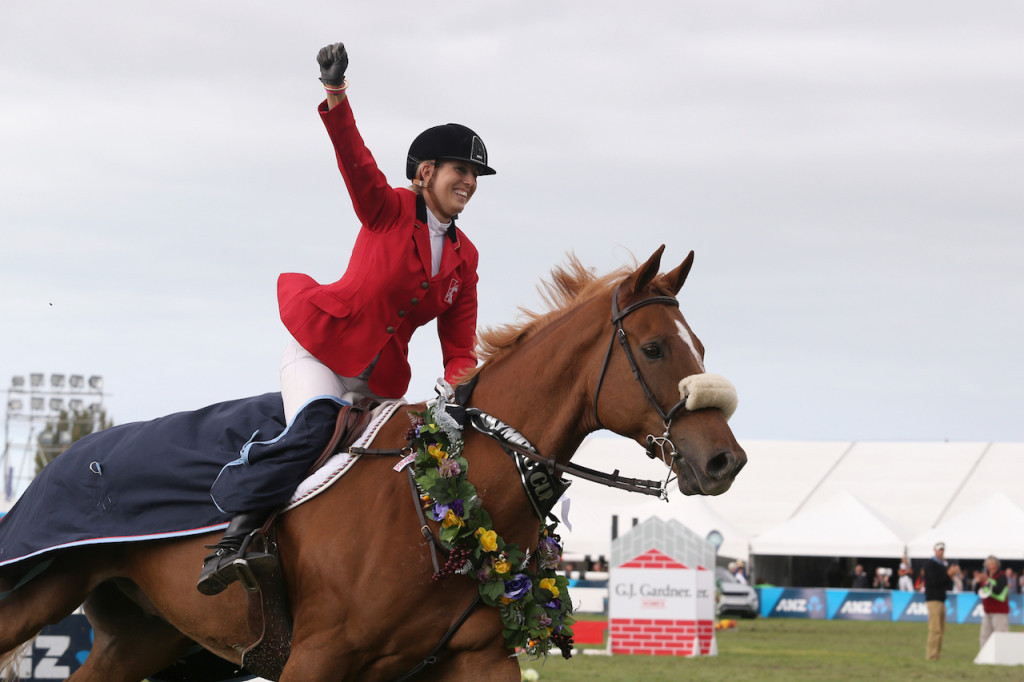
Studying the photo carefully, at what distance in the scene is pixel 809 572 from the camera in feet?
143

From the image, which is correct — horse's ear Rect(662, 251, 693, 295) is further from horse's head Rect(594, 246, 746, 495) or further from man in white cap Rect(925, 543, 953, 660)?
man in white cap Rect(925, 543, 953, 660)

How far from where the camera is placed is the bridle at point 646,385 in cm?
475

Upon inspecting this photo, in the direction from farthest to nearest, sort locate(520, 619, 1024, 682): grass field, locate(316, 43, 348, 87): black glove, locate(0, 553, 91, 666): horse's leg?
locate(520, 619, 1024, 682): grass field, locate(0, 553, 91, 666): horse's leg, locate(316, 43, 348, 87): black glove

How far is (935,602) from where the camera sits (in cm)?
2127

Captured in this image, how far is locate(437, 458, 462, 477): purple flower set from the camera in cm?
520

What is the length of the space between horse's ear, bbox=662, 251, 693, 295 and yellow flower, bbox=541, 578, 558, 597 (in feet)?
4.46

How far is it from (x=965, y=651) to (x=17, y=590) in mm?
20572

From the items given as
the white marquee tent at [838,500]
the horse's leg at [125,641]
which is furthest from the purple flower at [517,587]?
the white marquee tent at [838,500]

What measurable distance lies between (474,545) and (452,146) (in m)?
1.83

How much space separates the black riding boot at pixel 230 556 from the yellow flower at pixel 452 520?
0.76m

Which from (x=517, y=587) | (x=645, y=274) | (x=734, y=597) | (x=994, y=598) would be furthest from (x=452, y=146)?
(x=734, y=597)

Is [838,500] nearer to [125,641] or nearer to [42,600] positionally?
[125,641]

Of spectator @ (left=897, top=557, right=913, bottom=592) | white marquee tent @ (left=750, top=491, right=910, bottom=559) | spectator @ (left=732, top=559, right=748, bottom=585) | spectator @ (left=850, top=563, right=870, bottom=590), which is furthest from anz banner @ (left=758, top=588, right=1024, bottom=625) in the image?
spectator @ (left=850, top=563, right=870, bottom=590)

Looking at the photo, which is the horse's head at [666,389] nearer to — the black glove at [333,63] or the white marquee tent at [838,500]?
the black glove at [333,63]
